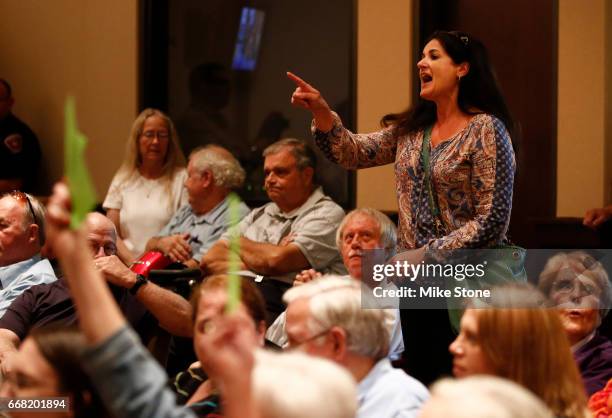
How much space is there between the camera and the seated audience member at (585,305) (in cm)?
302

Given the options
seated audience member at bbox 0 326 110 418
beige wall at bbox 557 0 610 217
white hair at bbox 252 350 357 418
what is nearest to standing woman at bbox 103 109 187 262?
beige wall at bbox 557 0 610 217

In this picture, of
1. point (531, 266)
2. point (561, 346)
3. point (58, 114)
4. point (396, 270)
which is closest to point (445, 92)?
point (396, 270)

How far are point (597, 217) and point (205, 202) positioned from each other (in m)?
1.74

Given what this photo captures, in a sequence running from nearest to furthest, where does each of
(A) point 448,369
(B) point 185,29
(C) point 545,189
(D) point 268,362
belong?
Answer: (D) point 268,362 → (A) point 448,369 → (C) point 545,189 → (B) point 185,29

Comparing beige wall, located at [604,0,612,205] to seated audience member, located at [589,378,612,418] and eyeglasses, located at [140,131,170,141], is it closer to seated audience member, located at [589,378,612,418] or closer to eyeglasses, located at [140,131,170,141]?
seated audience member, located at [589,378,612,418]

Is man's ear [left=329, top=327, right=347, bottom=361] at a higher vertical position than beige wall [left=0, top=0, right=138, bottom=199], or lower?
lower

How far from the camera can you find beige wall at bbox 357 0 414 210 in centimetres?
471

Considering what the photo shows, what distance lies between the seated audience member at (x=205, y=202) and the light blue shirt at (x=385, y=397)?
226 cm

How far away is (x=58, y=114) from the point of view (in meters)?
6.06

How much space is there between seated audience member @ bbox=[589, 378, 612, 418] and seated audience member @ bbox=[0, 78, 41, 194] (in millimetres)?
3929

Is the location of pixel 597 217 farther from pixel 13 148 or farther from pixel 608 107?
pixel 13 148

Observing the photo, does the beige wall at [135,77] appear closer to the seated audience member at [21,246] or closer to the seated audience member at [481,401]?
the seated audience member at [21,246]

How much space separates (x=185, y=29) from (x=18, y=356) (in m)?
4.06

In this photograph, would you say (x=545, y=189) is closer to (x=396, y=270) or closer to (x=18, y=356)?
(x=396, y=270)
